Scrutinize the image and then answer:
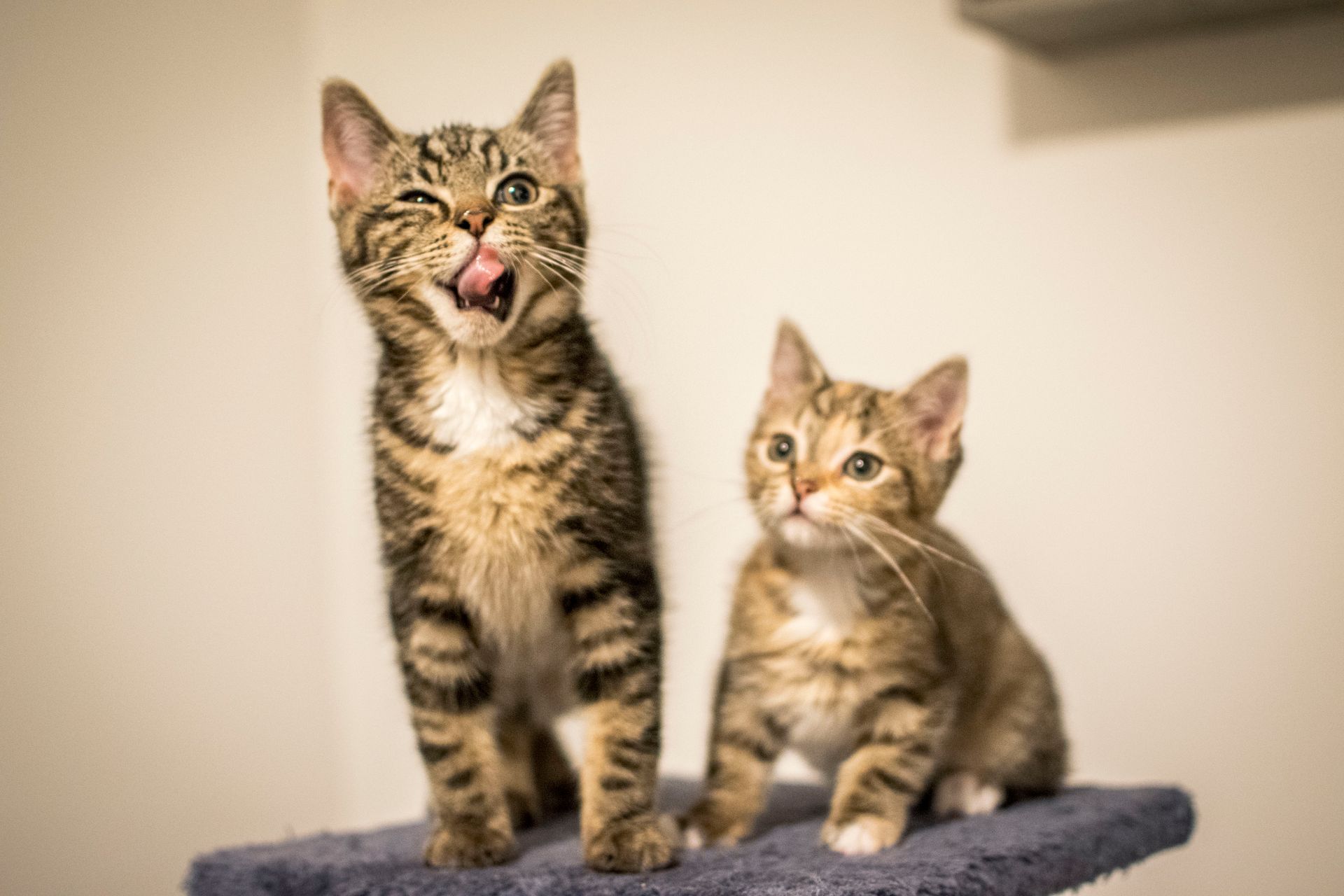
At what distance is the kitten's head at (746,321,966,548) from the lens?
4.21ft

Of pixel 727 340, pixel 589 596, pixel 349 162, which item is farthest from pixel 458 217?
pixel 727 340

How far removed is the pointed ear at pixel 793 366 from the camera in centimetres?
143

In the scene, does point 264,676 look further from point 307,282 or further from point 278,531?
point 307,282

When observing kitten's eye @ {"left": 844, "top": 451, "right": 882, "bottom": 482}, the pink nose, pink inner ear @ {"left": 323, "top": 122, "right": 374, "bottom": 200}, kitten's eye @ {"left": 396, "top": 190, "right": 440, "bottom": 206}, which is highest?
pink inner ear @ {"left": 323, "top": 122, "right": 374, "bottom": 200}

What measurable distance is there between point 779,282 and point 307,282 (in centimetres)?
88

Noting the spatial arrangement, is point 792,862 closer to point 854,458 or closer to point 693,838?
point 693,838

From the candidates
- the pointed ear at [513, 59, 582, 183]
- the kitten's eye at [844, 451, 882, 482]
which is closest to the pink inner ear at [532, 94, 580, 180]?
the pointed ear at [513, 59, 582, 183]

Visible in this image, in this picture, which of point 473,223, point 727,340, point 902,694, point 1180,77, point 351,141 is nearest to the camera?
point 473,223

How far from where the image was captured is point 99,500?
5.20 ft

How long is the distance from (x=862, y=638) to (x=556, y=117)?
26.3 inches

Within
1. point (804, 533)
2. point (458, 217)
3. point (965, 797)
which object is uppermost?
point (458, 217)

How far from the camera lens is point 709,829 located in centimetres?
130

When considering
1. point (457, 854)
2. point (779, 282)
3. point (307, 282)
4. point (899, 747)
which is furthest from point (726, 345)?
point (457, 854)

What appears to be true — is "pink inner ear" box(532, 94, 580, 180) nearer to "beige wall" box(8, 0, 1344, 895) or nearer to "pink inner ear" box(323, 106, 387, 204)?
"pink inner ear" box(323, 106, 387, 204)
